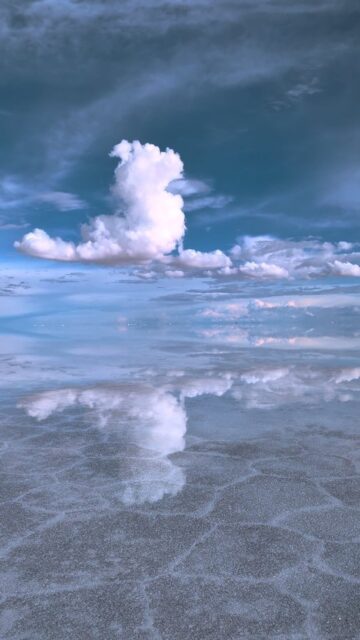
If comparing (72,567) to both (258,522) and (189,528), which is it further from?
(258,522)

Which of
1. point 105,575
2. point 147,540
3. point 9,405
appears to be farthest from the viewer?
point 9,405

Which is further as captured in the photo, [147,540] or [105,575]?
[147,540]

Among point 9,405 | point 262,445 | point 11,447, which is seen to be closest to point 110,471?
point 11,447
